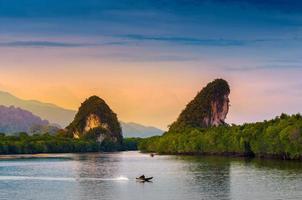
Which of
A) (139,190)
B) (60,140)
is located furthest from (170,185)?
(60,140)

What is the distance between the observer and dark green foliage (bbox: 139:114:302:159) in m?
102

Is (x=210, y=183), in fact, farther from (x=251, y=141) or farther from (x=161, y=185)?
(x=251, y=141)

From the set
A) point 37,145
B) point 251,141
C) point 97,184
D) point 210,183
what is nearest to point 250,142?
point 251,141

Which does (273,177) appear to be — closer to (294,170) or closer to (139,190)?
(294,170)

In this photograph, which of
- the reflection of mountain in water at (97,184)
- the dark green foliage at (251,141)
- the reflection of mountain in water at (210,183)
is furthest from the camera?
the dark green foliage at (251,141)

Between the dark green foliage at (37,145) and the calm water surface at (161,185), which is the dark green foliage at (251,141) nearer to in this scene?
the calm water surface at (161,185)

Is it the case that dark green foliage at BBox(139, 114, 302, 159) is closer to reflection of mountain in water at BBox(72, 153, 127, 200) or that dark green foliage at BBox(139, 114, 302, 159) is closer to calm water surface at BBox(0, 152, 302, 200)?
calm water surface at BBox(0, 152, 302, 200)

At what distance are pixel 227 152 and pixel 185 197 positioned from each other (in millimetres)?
83080

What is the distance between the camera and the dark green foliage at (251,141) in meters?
102

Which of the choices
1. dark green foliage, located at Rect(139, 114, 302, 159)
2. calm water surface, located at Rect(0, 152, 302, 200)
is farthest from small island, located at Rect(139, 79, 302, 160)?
calm water surface, located at Rect(0, 152, 302, 200)

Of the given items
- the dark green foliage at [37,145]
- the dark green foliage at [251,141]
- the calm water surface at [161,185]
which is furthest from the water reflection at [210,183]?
the dark green foliage at [37,145]

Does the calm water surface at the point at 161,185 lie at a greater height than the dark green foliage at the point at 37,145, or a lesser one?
lesser

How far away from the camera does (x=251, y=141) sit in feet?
395

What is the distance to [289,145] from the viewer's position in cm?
10088
